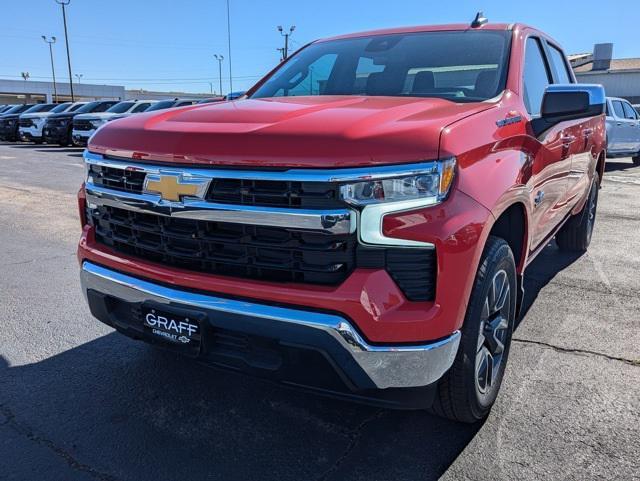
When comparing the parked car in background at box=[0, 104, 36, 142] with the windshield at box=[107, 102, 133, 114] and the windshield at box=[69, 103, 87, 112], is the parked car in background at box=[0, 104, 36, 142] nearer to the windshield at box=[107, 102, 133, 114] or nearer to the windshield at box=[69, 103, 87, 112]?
the windshield at box=[69, 103, 87, 112]

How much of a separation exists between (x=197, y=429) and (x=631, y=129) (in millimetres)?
16617

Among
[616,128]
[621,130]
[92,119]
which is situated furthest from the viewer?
[92,119]

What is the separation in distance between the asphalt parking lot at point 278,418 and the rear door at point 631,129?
44.1 ft

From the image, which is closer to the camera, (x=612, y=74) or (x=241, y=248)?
(x=241, y=248)

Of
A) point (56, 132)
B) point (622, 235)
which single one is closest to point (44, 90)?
point (56, 132)

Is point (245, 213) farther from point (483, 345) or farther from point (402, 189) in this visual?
point (483, 345)

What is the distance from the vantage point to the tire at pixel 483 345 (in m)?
2.23

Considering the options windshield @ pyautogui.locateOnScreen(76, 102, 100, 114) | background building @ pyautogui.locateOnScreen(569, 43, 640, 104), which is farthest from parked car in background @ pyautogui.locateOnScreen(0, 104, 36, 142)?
background building @ pyautogui.locateOnScreen(569, 43, 640, 104)

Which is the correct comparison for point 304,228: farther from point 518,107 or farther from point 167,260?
point 518,107

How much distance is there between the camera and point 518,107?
2875 mm

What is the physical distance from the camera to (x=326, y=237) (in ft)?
6.42

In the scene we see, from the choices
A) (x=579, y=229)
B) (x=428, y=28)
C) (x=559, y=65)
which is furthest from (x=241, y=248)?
(x=579, y=229)

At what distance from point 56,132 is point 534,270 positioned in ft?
62.0

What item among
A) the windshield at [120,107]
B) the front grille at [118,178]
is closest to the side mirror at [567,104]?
the front grille at [118,178]
